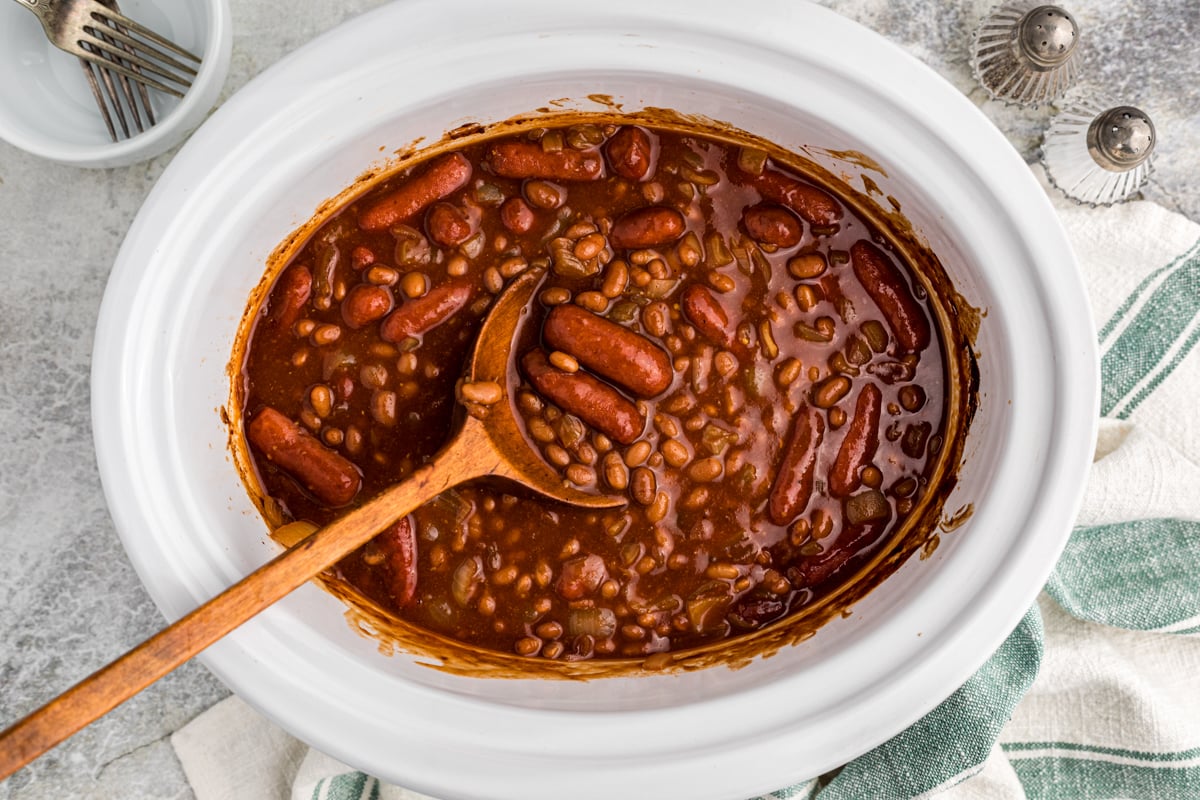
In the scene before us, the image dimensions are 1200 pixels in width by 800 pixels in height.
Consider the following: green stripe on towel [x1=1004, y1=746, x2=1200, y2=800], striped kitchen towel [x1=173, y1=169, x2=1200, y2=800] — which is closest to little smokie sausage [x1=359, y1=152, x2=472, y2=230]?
striped kitchen towel [x1=173, y1=169, x2=1200, y2=800]

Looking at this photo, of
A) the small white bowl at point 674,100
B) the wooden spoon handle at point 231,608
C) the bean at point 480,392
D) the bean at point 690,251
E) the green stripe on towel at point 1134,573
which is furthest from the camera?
the green stripe on towel at point 1134,573

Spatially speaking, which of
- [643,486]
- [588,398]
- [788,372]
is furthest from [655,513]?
[788,372]

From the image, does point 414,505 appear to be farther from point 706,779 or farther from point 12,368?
point 12,368

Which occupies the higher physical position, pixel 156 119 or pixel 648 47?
pixel 648 47

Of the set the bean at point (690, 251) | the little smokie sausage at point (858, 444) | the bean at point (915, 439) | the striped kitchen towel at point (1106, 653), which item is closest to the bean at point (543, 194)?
the bean at point (690, 251)

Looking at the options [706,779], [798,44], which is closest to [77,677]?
[706,779]

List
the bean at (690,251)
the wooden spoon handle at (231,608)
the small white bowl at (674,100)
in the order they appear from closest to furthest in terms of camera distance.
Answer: the wooden spoon handle at (231,608) < the small white bowl at (674,100) < the bean at (690,251)

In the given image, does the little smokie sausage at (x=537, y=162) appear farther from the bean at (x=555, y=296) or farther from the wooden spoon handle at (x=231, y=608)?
the wooden spoon handle at (x=231, y=608)
